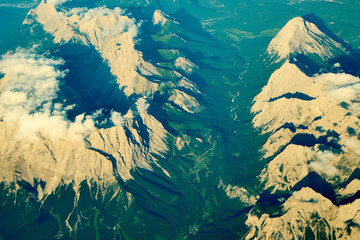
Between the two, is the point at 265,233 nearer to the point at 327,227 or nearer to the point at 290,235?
the point at 290,235

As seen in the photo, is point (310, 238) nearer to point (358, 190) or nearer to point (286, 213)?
point (286, 213)

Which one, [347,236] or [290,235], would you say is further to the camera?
[290,235]

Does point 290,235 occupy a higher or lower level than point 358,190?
lower

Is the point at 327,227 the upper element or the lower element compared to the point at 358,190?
lower

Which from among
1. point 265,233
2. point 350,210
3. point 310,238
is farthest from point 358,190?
point 265,233

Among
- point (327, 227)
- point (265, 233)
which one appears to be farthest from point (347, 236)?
point (265, 233)

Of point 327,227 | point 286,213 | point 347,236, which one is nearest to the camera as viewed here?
point 347,236

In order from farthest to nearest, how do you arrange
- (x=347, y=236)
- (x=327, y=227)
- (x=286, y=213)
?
(x=286, y=213), (x=327, y=227), (x=347, y=236)

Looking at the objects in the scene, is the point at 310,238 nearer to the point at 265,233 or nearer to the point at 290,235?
the point at 290,235
